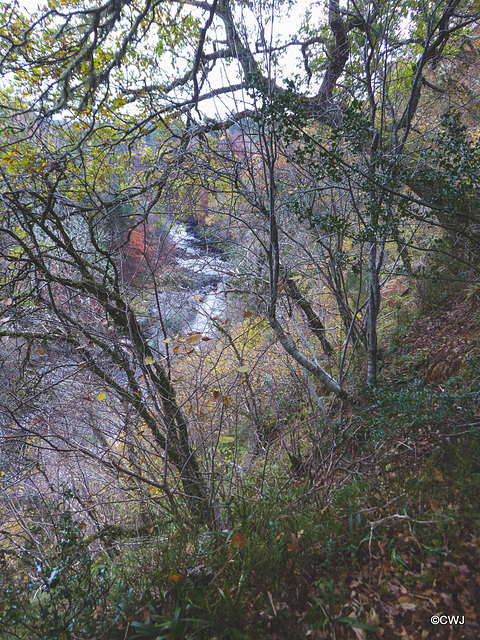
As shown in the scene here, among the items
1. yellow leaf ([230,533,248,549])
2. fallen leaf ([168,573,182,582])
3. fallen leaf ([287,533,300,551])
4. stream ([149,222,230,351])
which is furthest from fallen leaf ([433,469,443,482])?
stream ([149,222,230,351])

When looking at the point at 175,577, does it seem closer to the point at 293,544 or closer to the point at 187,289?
the point at 293,544

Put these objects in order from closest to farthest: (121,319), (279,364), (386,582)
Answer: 1. (386,582)
2. (121,319)
3. (279,364)

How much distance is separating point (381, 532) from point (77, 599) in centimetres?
201

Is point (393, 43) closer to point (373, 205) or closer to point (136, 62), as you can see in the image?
point (373, 205)

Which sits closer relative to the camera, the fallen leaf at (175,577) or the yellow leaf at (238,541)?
the fallen leaf at (175,577)

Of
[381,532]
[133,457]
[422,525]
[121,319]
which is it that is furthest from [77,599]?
[121,319]

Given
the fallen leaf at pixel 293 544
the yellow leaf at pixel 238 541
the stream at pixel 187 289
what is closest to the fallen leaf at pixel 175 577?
the yellow leaf at pixel 238 541

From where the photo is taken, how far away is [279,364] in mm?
6410

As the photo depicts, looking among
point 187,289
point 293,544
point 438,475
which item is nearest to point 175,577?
point 293,544

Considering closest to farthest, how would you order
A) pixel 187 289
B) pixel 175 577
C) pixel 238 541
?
pixel 175 577, pixel 238 541, pixel 187 289

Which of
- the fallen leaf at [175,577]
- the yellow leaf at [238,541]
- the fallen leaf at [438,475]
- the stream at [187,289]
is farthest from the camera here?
the stream at [187,289]

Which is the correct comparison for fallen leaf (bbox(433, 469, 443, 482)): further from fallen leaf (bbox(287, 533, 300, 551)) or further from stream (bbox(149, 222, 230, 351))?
stream (bbox(149, 222, 230, 351))

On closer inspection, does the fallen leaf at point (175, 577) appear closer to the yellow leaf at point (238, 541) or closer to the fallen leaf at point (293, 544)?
the yellow leaf at point (238, 541)

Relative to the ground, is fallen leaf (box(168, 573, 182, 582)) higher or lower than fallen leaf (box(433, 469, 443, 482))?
higher
